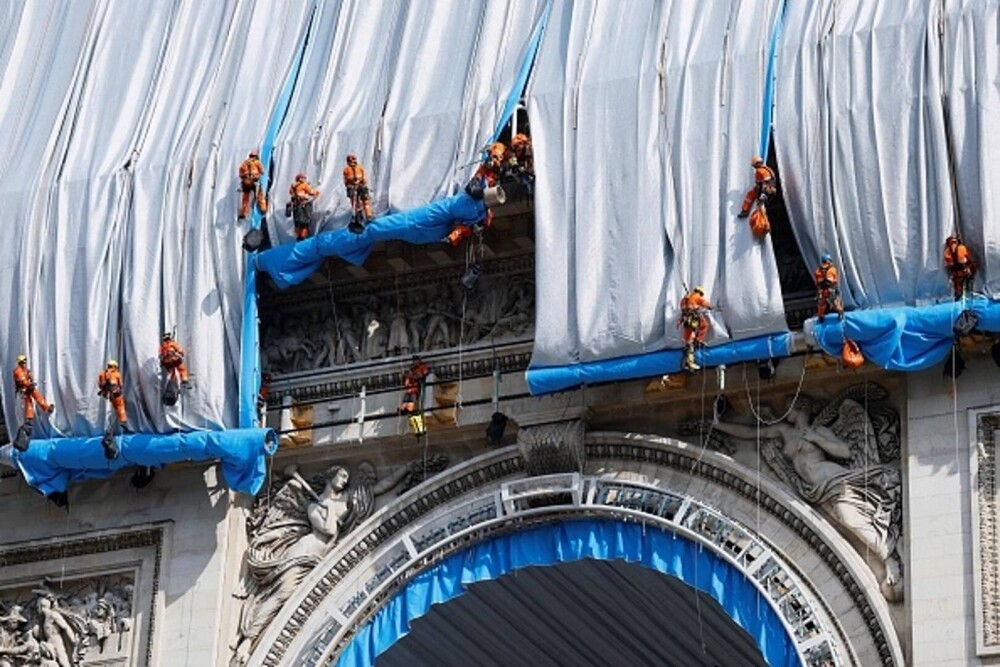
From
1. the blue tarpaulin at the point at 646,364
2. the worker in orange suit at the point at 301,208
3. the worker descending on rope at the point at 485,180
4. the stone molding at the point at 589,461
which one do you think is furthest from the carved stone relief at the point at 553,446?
the worker in orange suit at the point at 301,208

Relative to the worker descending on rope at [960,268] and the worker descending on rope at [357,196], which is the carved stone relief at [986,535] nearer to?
the worker descending on rope at [960,268]

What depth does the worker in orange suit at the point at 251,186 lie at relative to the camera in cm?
2812

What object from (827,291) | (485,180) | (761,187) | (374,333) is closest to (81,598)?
(374,333)

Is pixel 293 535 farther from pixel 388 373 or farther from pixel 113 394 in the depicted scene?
pixel 113 394

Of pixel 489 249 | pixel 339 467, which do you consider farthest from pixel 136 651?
pixel 489 249

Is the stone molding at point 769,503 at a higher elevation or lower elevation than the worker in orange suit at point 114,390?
lower

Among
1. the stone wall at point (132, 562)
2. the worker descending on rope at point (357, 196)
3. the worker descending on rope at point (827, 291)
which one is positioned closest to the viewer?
the worker descending on rope at point (827, 291)

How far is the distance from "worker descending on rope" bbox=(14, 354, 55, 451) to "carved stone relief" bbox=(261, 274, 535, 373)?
207 cm

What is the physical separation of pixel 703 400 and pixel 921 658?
3.20 m

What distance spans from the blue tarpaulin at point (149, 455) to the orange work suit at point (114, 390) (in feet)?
0.72

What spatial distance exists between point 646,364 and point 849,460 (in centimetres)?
187

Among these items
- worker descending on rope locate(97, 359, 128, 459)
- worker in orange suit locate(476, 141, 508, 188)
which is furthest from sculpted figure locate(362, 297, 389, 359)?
worker descending on rope locate(97, 359, 128, 459)

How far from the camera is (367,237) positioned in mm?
27500

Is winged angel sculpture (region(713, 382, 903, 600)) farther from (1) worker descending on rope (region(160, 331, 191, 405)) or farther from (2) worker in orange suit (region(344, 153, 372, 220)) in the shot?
(1) worker descending on rope (region(160, 331, 191, 405))
